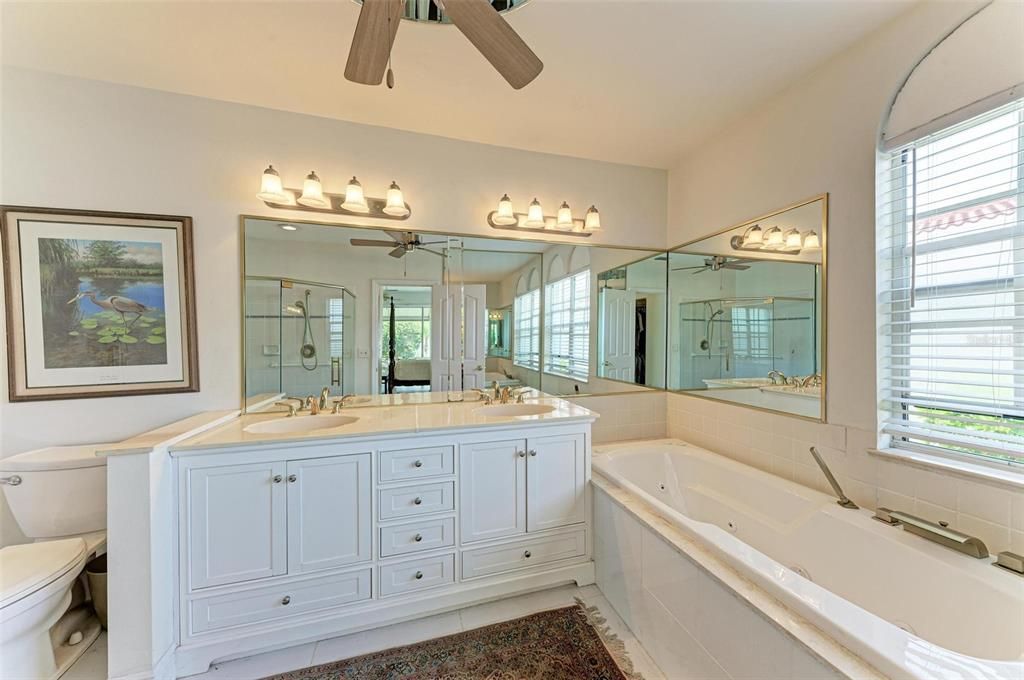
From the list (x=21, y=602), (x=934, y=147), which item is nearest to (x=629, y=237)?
(x=934, y=147)

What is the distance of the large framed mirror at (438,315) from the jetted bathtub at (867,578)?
87 centimetres

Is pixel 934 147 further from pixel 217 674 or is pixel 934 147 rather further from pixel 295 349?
pixel 217 674

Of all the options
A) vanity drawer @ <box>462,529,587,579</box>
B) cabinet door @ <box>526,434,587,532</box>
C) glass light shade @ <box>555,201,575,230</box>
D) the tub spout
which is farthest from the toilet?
the tub spout

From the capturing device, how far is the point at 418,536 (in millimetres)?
1755

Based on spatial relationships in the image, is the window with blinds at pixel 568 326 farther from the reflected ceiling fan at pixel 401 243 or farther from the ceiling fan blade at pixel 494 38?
the ceiling fan blade at pixel 494 38

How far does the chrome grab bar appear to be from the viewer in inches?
48.9

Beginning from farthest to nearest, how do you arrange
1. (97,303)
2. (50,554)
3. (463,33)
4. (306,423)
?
(306,423), (97,303), (50,554), (463,33)

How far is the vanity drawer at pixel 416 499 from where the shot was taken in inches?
67.6

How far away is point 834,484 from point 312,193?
2.96 metres

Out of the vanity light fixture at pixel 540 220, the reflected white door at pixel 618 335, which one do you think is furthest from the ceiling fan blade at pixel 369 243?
the reflected white door at pixel 618 335

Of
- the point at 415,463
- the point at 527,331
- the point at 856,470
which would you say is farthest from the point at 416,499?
the point at 856,470

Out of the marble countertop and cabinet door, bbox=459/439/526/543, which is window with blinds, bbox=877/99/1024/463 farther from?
cabinet door, bbox=459/439/526/543

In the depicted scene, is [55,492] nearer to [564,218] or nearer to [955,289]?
[564,218]

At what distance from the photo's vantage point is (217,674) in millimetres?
1517
